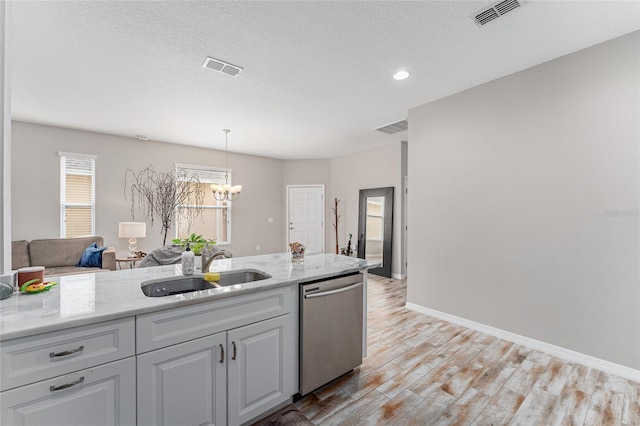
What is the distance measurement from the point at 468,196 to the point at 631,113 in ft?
4.60

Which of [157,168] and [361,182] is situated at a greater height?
[157,168]

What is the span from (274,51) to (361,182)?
13.9 feet

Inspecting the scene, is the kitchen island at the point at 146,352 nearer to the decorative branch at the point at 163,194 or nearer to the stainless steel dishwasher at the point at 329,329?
the stainless steel dishwasher at the point at 329,329

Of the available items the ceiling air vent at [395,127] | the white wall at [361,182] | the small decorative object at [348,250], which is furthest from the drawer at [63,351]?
the small decorative object at [348,250]

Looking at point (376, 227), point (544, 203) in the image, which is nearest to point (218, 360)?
point (544, 203)

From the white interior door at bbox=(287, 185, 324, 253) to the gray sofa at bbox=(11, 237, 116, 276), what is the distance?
157 inches

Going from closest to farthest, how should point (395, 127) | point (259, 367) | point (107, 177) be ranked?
point (259, 367), point (395, 127), point (107, 177)

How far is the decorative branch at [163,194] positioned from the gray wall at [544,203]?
4820mm

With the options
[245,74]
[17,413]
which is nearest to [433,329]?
[17,413]

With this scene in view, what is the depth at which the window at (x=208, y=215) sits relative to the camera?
5977mm

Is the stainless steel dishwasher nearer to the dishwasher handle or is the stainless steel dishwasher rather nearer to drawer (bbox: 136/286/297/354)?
the dishwasher handle

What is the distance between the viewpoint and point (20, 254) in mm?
4148

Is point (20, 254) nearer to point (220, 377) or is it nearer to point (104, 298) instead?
point (104, 298)

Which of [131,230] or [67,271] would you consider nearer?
[67,271]
